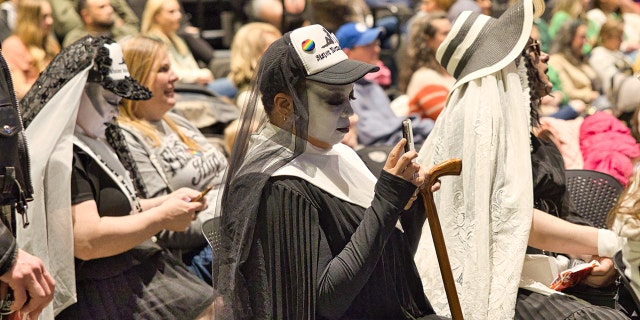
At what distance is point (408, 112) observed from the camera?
23.6 feet

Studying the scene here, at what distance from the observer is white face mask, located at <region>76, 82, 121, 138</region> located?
4234mm

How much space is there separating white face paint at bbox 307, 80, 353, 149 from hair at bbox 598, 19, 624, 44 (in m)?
7.04

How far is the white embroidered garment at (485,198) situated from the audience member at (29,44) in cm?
358

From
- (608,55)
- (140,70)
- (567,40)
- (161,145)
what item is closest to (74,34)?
(140,70)

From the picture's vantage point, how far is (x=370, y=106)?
23.0 ft

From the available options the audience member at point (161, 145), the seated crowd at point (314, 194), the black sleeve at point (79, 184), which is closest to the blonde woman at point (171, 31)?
the seated crowd at point (314, 194)

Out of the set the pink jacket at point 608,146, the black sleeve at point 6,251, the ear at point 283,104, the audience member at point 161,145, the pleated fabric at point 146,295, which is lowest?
the pink jacket at point 608,146

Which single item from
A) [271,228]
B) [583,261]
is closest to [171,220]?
[271,228]

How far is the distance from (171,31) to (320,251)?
17.3ft

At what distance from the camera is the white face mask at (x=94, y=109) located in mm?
4234

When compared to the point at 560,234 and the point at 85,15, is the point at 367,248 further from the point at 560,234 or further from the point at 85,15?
the point at 85,15

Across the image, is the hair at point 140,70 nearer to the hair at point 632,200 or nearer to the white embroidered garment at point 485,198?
the white embroidered garment at point 485,198

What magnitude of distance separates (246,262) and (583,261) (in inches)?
68.2

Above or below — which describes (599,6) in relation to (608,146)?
below
